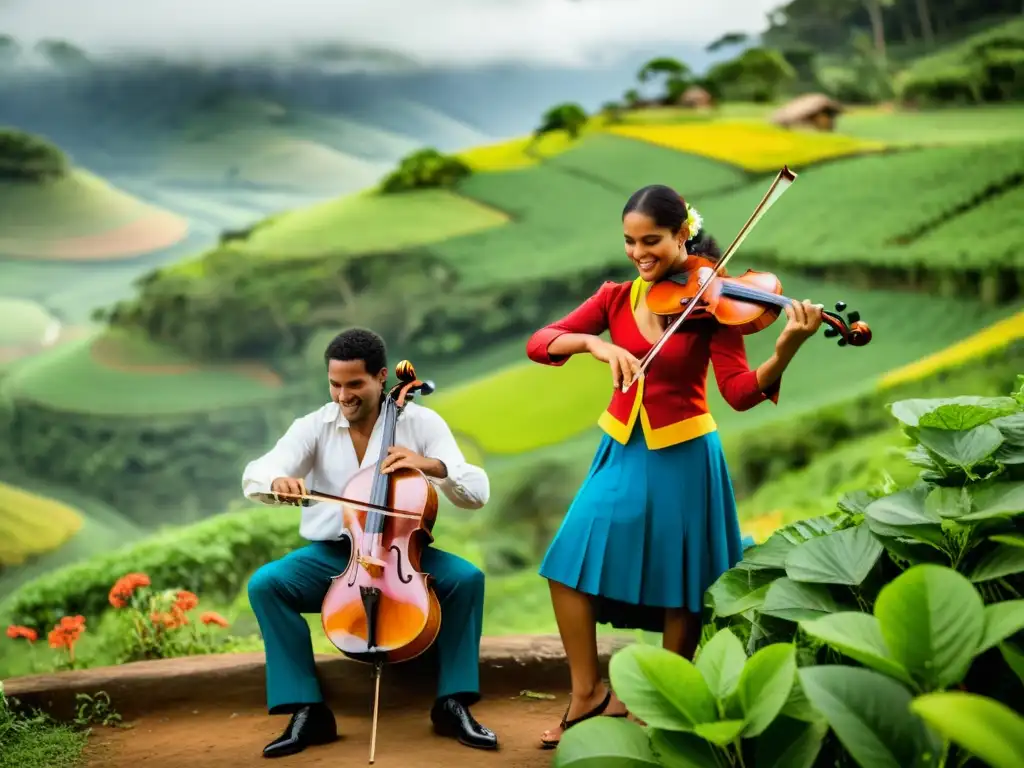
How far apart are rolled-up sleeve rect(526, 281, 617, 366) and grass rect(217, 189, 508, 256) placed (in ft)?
13.9

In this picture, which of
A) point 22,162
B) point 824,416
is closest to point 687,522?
point 824,416

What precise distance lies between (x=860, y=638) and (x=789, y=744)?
0.27 metres

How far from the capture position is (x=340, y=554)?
312cm

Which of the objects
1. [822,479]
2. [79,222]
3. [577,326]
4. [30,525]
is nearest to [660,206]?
[577,326]

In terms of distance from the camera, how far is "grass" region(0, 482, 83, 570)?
5980 mm

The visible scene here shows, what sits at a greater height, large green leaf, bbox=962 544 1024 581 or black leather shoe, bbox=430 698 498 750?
large green leaf, bbox=962 544 1024 581

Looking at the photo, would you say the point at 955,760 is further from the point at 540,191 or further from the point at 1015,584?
the point at 540,191

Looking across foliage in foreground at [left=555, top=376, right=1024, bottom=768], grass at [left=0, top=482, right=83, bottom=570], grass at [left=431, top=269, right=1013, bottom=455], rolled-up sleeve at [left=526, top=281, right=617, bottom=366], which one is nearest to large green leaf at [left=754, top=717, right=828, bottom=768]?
foliage in foreground at [left=555, top=376, right=1024, bottom=768]

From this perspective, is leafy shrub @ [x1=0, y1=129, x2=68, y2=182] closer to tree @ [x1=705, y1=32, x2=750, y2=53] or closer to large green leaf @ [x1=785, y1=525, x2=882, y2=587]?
tree @ [x1=705, y1=32, x2=750, y2=53]

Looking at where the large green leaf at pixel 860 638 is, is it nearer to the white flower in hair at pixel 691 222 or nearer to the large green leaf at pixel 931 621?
the large green leaf at pixel 931 621

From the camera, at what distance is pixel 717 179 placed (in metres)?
7.05

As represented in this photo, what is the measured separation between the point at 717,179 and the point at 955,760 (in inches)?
216

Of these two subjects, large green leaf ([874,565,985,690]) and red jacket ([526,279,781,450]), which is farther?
red jacket ([526,279,781,450])

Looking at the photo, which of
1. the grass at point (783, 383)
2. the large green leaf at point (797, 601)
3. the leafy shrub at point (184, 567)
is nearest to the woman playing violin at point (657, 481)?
the large green leaf at point (797, 601)
